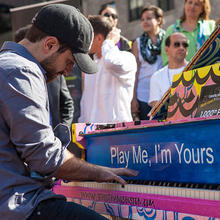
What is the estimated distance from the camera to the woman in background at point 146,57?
5.48 metres

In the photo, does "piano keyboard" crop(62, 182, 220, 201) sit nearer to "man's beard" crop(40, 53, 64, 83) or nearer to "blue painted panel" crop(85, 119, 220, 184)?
"blue painted panel" crop(85, 119, 220, 184)

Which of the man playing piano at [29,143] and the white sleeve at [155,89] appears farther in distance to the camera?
the white sleeve at [155,89]

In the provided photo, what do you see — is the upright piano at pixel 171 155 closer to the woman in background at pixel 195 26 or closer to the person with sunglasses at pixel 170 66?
the person with sunglasses at pixel 170 66

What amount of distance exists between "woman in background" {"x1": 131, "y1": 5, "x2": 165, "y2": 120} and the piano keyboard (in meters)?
2.65

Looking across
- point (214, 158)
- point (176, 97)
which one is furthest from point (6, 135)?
point (176, 97)

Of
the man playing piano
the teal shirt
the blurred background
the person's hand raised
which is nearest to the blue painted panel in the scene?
the man playing piano

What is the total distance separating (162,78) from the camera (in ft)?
15.9

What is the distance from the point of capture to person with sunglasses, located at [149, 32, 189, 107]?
4820 mm

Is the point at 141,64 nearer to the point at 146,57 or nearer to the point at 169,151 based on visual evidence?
the point at 146,57

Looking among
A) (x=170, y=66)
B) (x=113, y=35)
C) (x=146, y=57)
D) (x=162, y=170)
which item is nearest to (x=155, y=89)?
Answer: (x=170, y=66)

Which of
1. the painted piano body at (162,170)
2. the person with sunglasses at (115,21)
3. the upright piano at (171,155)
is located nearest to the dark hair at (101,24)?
the person with sunglasses at (115,21)

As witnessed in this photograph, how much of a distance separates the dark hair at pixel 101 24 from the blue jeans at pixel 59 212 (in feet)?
9.10

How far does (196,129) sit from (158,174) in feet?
1.25

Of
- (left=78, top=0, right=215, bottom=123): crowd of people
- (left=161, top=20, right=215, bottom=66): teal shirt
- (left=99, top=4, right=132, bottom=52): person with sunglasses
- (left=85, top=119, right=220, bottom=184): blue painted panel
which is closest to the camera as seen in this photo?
(left=85, top=119, right=220, bottom=184): blue painted panel
